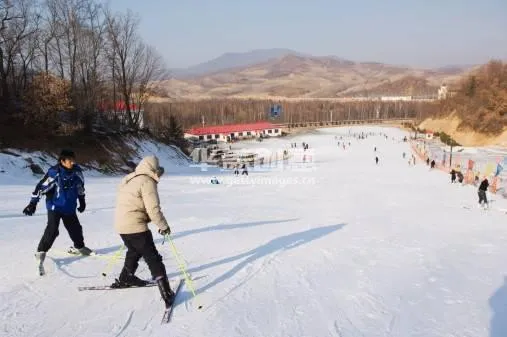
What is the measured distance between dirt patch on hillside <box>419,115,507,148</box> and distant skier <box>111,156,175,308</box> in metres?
75.5

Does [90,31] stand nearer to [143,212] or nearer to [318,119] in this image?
[143,212]

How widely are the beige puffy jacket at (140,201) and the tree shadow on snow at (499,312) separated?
4.14 metres

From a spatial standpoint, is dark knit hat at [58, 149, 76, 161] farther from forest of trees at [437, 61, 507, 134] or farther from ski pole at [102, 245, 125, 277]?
forest of trees at [437, 61, 507, 134]

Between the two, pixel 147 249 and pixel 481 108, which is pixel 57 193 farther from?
pixel 481 108

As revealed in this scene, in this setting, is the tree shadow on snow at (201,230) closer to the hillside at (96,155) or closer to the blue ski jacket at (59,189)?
the blue ski jacket at (59,189)

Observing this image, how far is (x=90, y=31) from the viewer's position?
32.5 meters

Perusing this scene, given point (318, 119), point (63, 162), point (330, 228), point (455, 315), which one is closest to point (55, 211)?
point (63, 162)

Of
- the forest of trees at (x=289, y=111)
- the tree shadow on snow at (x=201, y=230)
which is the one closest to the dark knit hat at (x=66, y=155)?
the tree shadow on snow at (x=201, y=230)

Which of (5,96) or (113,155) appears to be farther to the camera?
(113,155)

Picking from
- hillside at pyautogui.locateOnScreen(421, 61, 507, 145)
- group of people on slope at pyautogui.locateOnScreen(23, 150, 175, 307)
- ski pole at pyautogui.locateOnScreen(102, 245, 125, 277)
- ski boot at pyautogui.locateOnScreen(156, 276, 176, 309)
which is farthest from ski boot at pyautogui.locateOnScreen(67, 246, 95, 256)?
hillside at pyautogui.locateOnScreen(421, 61, 507, 145)

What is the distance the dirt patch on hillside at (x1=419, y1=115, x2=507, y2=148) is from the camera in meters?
73.5

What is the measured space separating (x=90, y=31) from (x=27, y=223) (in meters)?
27.2

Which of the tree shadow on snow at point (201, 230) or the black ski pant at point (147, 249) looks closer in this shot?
the black ski pant at point (147, 249)

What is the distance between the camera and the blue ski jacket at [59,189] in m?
6.02
